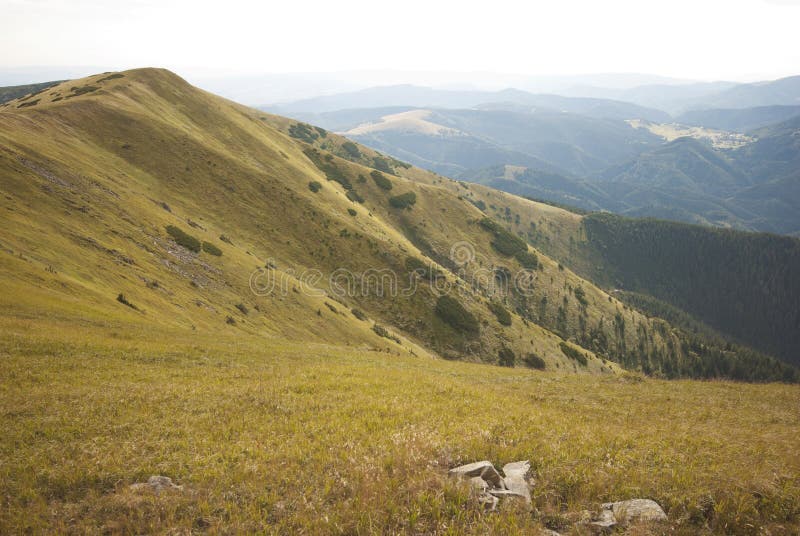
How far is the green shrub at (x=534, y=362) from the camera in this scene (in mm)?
60438

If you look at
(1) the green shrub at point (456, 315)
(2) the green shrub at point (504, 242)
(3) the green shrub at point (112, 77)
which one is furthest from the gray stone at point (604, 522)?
(3) the green shrub at point (112, 77)

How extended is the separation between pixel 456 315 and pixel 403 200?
53217 millimetres

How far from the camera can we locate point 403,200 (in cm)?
10681

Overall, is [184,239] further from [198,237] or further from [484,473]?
[484,473]

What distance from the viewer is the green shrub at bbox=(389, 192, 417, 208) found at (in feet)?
345

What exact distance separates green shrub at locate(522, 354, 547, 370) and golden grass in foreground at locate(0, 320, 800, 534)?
42.0 meters

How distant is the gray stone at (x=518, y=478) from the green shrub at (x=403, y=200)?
321ft

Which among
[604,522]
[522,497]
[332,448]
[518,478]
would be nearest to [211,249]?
[332,448]

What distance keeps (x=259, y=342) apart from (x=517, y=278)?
273 ft

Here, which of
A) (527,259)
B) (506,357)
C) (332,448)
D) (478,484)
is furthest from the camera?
(527,259)

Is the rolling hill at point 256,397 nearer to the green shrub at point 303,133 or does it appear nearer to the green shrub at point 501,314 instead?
the green shrub at point 501,314

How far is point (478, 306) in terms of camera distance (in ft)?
219

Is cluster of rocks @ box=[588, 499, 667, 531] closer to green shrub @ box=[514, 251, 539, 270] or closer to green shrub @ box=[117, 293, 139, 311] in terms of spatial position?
green shrub @ box=[117, 293, 139, 311]

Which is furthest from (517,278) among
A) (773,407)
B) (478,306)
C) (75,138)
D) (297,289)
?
(75,138)
